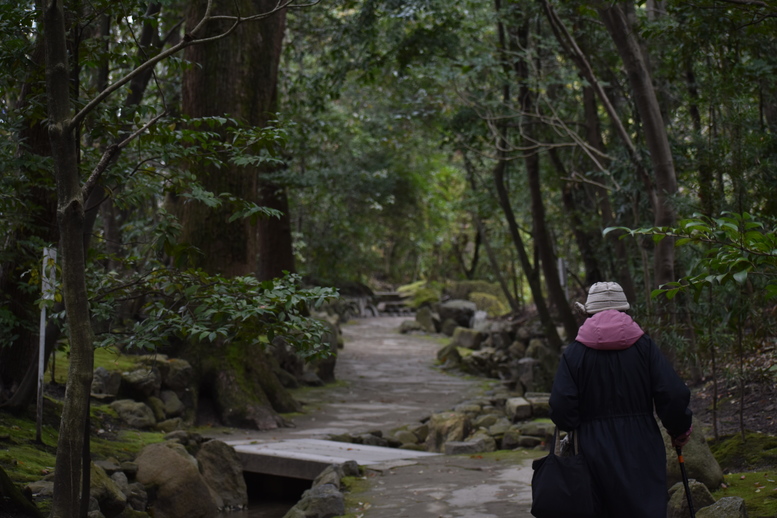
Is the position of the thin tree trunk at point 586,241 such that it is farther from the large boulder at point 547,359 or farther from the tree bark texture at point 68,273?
the tree bark texture at point 68,273

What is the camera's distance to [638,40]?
9.70 metres

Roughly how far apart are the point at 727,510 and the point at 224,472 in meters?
4.89

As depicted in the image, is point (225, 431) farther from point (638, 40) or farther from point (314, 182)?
point (638, 40)

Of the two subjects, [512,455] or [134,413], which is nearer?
[512,455]

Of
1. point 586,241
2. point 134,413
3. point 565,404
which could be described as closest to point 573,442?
point 565,404

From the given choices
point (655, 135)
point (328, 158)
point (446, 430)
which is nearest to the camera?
point (655, 135)

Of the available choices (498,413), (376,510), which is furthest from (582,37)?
(376,510)

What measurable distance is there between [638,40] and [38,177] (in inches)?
285

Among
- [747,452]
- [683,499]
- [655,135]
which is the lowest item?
[747,452]

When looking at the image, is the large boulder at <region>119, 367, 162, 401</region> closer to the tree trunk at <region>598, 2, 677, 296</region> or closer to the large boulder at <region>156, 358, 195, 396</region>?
the large boulder at <region>156, 358, 195, 396</region>

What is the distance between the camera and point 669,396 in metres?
3.96

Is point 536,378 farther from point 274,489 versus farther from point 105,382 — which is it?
point 105,382

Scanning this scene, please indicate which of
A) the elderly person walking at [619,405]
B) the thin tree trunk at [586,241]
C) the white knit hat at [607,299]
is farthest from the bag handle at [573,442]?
the thin tree trunk at [586,241]

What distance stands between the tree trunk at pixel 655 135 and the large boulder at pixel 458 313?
64.6 feet
